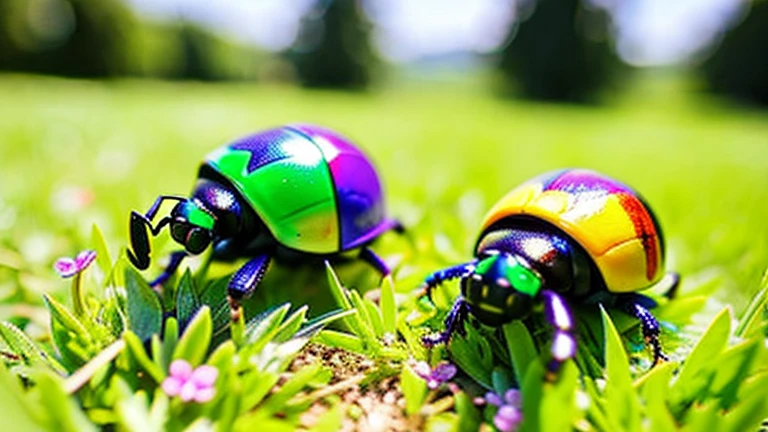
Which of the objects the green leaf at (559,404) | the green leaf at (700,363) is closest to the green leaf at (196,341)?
the green leaf at (559,404)

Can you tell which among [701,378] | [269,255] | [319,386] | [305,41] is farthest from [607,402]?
[305,41]

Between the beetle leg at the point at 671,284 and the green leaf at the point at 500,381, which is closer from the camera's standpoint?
the green leaf at the point at 500,381

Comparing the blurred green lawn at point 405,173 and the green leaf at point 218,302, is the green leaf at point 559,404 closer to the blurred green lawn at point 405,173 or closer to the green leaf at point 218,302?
the green leaf at point 218,302

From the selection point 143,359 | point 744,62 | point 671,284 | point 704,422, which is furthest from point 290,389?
point 744,62

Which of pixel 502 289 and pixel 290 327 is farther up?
pixel 502 289

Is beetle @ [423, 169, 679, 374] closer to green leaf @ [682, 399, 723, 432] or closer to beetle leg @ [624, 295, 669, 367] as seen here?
beetle leg @ [624, 295, 669, 367]

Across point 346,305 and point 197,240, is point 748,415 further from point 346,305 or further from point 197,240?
point 197,240
